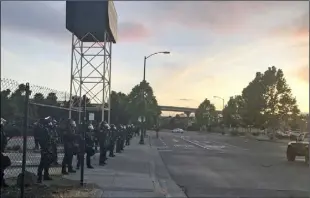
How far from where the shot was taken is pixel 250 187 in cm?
1321

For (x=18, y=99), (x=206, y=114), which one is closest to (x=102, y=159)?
→ (x=18, y=99)

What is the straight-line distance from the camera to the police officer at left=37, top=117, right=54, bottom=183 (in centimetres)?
1074

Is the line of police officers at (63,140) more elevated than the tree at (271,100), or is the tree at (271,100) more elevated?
the tree at (271,100)

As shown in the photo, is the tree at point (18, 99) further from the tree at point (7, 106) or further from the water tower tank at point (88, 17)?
the water tower tank at point (88, 17)

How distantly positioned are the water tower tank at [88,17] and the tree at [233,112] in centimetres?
6520

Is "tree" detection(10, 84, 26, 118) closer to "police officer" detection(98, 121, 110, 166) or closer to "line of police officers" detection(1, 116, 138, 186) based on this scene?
"line of police officers" detection(1, 116, 138, 186)

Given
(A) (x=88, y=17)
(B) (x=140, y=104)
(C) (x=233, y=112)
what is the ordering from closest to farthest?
Answer: (A) (x=88, y=17)
(B) (x=140, y=104)
(C) (x=233, y=112)

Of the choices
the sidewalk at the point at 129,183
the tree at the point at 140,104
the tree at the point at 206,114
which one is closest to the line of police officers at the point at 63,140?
the sidewalk at the point at 129,183

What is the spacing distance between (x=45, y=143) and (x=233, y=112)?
312ft

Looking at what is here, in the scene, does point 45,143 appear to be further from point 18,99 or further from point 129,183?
point 129,183

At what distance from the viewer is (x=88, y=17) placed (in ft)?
92.2

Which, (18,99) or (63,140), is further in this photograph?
(63,140)

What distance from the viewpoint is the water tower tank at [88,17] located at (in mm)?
27438

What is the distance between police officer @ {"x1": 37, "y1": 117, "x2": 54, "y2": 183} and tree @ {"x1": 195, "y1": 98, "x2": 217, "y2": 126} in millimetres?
126741
